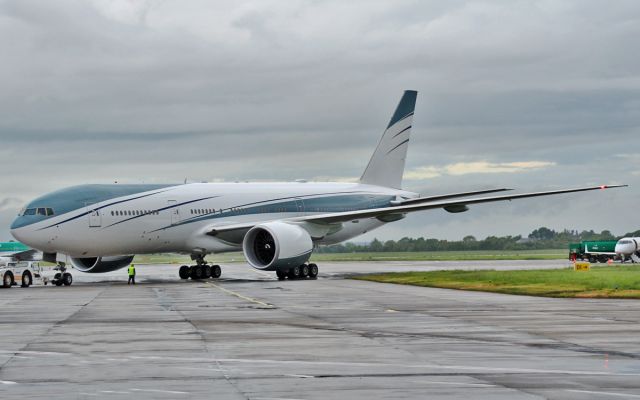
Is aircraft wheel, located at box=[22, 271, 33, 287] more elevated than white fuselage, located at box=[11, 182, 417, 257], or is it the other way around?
white fuselage, located at box=[11, 182, 417, 257]

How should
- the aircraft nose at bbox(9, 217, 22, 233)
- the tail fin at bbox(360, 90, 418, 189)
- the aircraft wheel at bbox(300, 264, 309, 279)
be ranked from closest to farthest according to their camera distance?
the aircraft nose at bbox(9, 217, 22, 233), the aircraft wheel at bbox(300, 264, 309, 279), the tail fin at bbox(360, 90, 418, 189)

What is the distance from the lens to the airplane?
4416 cm

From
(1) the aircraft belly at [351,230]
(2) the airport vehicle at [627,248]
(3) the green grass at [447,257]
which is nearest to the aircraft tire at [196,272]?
(1) the aircraft belly at [351,230]

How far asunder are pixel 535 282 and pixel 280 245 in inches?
497

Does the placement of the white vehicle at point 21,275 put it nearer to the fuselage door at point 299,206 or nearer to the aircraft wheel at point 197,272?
the aircraft wheel at point 197,272

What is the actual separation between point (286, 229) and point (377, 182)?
13.0 metres

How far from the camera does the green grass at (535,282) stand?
107 ft

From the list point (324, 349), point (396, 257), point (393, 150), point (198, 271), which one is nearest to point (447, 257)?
point (396, 257)

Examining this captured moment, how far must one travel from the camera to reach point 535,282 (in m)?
38.3

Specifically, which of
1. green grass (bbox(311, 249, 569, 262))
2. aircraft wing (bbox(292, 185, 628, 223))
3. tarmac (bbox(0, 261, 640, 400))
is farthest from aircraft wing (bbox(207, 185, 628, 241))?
green grass (bbox(311, 249, 569, 262))

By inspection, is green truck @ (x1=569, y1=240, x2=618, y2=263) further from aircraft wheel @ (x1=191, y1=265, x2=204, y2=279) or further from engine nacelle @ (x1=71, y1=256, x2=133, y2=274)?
engine nacelle @ (x1=71, y1=256, x2=133, y2=274)

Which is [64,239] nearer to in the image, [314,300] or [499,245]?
[314,300]

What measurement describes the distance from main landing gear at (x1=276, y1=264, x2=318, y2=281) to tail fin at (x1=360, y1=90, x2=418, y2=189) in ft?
35.8

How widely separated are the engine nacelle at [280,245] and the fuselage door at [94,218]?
22.4 ft
